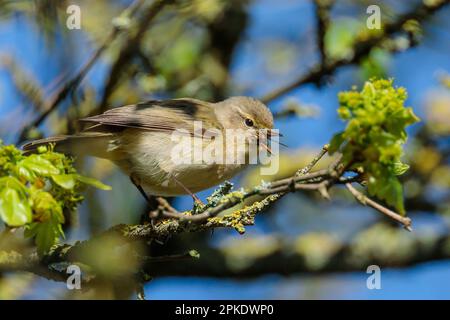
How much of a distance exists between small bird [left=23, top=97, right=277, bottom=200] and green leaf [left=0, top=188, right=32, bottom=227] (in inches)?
69.2

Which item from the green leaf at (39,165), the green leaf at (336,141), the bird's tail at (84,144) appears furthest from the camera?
the bird's tail at (84,144)

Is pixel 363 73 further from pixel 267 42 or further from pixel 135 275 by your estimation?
pixel 135 275

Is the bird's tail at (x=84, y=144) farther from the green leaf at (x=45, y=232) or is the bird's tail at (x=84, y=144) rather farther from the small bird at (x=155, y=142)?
the green leaf at (x=45, y=232)

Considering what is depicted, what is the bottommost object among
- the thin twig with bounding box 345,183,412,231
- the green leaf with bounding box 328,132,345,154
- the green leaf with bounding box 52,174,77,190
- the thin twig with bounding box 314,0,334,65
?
the thin twig with bounding box 345,183,412,231

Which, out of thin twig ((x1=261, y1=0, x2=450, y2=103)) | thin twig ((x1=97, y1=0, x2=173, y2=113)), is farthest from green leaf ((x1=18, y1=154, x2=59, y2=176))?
thin twig ((x1=261, y1=0, x2=450, y2=103))

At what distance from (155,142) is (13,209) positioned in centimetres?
A: 220

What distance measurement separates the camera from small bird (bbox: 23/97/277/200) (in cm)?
444

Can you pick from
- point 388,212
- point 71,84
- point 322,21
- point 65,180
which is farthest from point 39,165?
point 322,21

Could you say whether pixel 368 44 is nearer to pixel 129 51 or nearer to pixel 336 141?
pixel 129 51

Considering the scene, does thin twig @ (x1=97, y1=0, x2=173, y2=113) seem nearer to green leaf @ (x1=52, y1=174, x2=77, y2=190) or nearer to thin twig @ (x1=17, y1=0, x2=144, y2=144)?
thin twig @ (x1=17, y1=0, x2=144, y2=144)

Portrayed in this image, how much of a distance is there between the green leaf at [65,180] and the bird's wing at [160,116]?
64.1 inches

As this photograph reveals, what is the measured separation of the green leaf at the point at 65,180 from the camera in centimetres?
268

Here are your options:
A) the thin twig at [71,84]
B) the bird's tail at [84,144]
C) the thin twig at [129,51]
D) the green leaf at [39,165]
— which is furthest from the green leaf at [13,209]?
the thin twig at [129,51]
